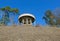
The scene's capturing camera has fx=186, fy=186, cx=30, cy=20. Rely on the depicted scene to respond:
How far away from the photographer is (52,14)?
30.4m

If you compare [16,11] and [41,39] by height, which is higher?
[16,11]

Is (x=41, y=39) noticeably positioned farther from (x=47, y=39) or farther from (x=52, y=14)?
(x=52, y=14)

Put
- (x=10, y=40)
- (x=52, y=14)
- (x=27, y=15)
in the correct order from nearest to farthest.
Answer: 1. (x=10, y=40)
2. (x=27, y=15)
3. (x=52, y=14)

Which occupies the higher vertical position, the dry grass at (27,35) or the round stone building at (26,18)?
the round stone building at (26,18)

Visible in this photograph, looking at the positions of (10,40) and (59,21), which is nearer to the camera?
(10,40)

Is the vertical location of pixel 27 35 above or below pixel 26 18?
below

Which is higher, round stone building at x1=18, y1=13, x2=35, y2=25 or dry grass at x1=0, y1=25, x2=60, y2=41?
round stone building at x1=18, y1=13, x2=35, y2=25

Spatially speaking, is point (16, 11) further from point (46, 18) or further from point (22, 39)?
point (22, 39)

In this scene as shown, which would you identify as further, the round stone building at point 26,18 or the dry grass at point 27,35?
the round stone building at point 26,18

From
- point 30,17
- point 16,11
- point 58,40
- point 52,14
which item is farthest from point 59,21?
point 58,40

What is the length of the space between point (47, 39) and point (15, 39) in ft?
6.36

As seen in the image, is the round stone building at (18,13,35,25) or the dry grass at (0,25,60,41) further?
the round stone building at (18,13,35,25)

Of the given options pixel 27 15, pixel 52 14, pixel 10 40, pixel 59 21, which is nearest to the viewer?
pixel 10 40

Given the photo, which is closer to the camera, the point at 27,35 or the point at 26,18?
the point at 27,35
